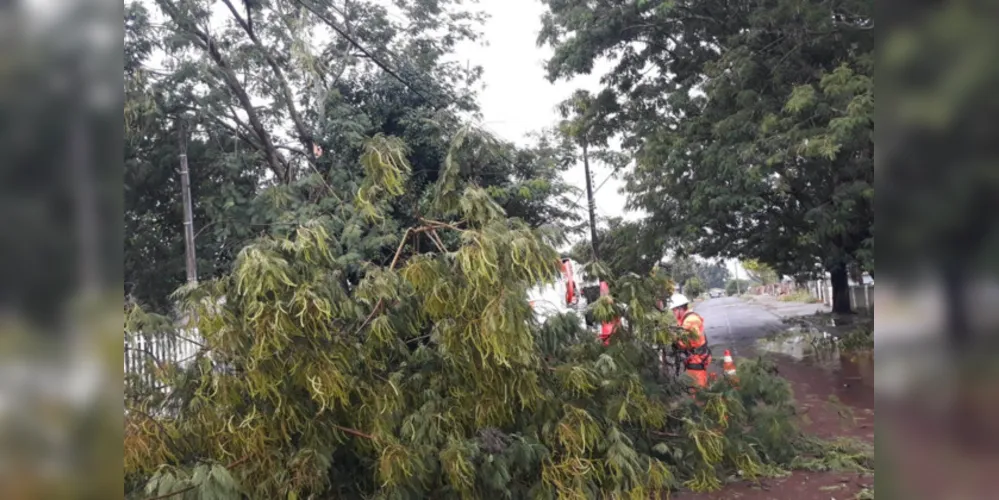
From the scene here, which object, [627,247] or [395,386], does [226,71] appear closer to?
[395,386]

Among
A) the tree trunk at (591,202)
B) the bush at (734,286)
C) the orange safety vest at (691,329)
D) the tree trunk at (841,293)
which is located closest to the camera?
the orange safety vest at (691,329)

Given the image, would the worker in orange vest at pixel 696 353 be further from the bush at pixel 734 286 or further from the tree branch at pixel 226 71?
the bush at pixel 734 286

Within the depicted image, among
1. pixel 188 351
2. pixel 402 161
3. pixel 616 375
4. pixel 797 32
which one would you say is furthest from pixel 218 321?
pixel 797 32

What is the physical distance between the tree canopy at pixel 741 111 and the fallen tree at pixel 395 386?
371 cm

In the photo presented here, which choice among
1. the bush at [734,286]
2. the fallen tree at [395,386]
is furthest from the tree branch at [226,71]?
the bush at [734,286]

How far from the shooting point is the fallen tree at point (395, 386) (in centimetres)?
256

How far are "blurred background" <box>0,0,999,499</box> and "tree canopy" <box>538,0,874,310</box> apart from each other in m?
5.07
